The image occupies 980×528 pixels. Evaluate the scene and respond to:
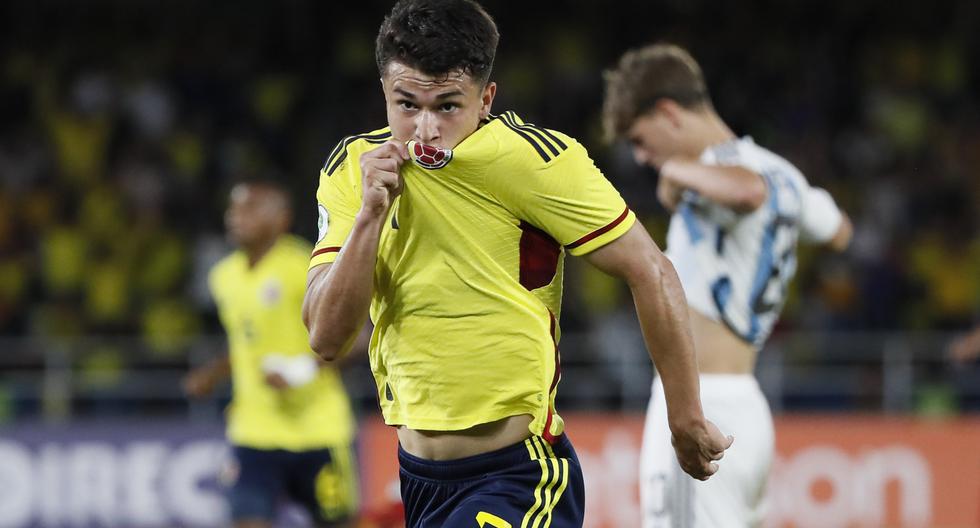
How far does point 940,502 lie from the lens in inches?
421

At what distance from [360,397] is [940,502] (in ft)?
15.5

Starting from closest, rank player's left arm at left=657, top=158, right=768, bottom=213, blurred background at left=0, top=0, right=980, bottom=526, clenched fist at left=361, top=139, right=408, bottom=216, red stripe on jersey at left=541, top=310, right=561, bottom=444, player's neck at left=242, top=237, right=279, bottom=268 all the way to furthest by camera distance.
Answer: clenched fist at left=361, top=139, right=408, bottom=216 → red stripe on jersey at left=541, top=310, right=561, bottom=444 → player's left arm at left=657, top=158, right=768, bottom=213 → player's neck at left=242, top=237, right=279, bottom=268 → blurred background at left=0, top=0, right=980, bottom=526

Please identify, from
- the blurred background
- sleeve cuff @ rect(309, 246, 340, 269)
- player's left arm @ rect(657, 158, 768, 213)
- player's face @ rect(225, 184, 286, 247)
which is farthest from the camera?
the blurred background

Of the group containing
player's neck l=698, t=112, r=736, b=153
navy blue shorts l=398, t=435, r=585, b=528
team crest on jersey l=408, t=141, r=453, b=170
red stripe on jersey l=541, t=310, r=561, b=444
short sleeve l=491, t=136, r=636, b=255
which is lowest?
navy blue shorts l=398, t=435, r=585, b=528

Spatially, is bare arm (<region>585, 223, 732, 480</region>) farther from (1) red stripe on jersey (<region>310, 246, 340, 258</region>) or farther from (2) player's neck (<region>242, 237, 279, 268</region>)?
(2) player's neck (<region>242, 237, 279, 268</region>)

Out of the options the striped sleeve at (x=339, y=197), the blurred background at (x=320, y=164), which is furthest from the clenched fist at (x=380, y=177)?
the blurred background at (x=320, y=164)

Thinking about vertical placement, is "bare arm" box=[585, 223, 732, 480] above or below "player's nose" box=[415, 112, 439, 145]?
below

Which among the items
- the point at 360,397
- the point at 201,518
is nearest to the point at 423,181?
the point at 201,518

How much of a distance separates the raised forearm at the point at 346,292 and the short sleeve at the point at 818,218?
94.4 inches

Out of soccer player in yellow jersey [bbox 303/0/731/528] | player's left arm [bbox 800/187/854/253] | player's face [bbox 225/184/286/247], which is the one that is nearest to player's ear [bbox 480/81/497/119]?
soccer player in yellow jersey [bbox 303/0/731/528]

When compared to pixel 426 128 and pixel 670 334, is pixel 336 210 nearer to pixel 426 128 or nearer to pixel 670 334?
pixel 426 128

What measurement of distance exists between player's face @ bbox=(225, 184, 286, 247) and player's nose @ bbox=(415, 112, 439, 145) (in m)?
4.68

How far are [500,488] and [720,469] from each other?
1.60 meters

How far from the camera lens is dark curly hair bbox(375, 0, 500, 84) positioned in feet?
10.3
